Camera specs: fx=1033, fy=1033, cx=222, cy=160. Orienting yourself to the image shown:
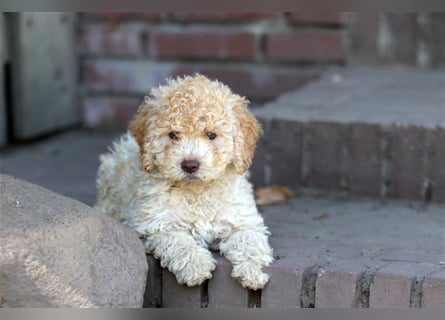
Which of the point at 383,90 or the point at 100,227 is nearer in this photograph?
the point at 100,227

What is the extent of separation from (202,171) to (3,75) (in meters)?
2.76

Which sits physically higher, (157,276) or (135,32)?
(135,32)

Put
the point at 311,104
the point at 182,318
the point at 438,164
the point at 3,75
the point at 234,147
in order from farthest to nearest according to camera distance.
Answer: the point at 3,75 → the point at 311,104 → the point at 438,164 → the point at 234,147 → the point at 182,318

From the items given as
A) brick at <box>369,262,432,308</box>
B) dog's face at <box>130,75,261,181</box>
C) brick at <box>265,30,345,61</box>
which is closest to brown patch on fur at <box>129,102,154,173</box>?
dog's face at <box>130,75,261,181</box>

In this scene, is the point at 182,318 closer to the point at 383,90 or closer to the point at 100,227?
the point at 100,227

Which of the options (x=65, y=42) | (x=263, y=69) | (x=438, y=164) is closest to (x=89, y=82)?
(x=65, y=42)

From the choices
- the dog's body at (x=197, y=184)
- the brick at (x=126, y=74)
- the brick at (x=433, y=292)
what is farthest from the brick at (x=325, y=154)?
the brick at (x=126, y=74)

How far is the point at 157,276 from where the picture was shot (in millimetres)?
3840

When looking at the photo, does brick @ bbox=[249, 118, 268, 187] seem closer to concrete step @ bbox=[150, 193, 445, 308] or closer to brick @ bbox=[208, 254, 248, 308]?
concrete step @ bbox=[150, 193, 445, 308]

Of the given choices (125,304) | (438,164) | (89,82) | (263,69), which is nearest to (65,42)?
(89,82)

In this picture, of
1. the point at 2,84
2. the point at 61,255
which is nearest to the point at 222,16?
the point at 2,84

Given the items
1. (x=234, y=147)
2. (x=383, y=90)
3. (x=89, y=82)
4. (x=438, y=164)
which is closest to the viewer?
(x=234, y=147)

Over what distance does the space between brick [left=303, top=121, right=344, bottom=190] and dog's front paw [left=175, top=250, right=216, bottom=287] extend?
1.27 metres

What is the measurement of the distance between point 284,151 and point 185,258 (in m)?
1.34
